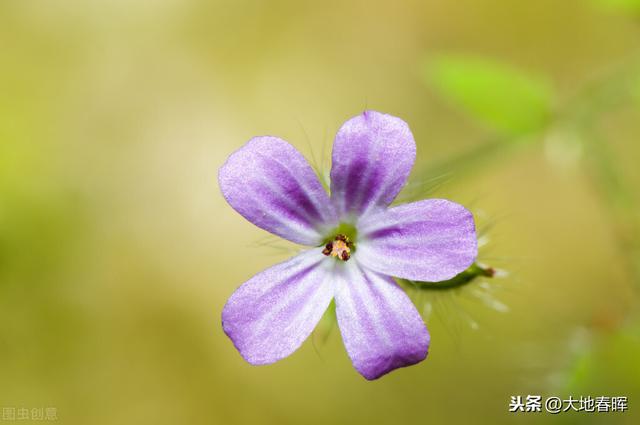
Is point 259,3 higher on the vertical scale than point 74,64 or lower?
higher

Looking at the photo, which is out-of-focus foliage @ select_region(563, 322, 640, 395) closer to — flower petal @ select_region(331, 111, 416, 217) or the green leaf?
the green leaf

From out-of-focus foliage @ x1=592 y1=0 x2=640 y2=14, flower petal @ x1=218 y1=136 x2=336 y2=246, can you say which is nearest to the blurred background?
out-of-focus foliage @ x1=592 y1=0 x2=640 y2=14

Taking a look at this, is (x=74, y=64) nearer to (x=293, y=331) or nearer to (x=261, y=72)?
(x=261, y=72)

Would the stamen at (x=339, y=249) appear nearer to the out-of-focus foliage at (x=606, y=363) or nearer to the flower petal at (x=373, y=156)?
the flower petal at (x=373, y=156)

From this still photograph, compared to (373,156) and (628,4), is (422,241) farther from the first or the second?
(628,4)

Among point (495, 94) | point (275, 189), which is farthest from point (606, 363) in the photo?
point (275, 189)

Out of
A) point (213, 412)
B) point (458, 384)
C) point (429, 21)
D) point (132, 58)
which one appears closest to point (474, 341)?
point (458, 384)
